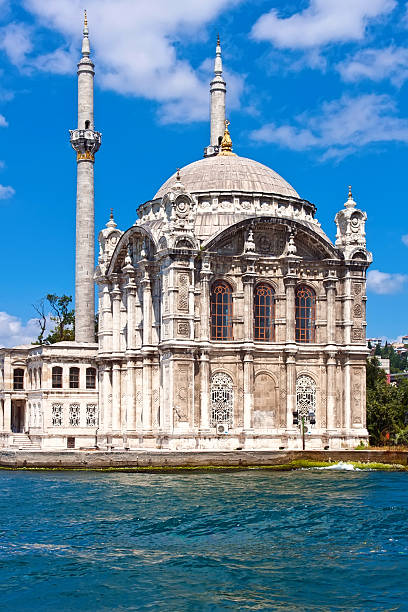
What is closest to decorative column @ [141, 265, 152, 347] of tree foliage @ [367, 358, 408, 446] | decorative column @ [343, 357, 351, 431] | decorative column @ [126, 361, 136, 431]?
decorative column @ [126, 361, 136, 431]

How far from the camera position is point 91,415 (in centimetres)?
5984

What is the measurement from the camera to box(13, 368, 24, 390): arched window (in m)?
62.2

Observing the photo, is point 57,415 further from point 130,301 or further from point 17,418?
point 130,301

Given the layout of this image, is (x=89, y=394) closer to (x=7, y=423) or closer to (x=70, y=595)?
(x=7, y=423)

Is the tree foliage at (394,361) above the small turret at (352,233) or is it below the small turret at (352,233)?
below

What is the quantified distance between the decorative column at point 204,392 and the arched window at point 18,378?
1772 cm

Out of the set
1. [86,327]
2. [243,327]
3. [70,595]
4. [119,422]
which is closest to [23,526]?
[70,595]

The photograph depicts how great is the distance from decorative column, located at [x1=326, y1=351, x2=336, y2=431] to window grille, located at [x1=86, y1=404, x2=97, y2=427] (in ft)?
51.6

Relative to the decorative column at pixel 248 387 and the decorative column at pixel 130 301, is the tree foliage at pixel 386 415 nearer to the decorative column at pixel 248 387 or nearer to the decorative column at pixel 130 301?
the decorative column at pixel 248 387

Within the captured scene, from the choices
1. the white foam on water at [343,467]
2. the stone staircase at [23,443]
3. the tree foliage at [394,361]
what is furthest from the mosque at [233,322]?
the tree foliage at [394,361]

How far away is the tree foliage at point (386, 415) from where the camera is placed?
5322 cm

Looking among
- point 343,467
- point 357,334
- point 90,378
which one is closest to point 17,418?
point 90,378

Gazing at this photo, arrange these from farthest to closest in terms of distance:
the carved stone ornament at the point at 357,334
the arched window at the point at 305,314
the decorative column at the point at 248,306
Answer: the arched window at the point at 305,314 → the carved stone ornament at the point at 357,334 → the decorative column at the point at 248,306

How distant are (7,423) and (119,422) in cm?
886
